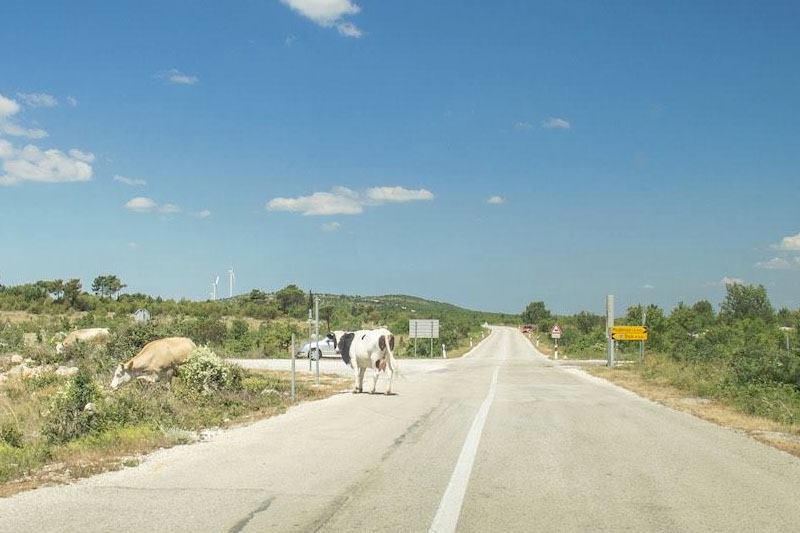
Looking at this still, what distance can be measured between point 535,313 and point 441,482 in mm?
183491

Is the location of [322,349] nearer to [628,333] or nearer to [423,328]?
[423,328]

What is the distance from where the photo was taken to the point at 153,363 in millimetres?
18328

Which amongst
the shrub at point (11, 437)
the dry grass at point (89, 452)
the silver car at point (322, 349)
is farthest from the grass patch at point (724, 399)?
the silver car at point (322, 349)

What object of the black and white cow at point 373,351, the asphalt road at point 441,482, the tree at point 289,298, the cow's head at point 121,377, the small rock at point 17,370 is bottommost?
the asphalt road at point 441,482

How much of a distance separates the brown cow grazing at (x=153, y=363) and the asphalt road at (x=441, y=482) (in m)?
5.54

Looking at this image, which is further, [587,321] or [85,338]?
[587,321]

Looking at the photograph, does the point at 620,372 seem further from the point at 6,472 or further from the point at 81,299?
the point at 81,299

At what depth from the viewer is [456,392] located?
2131 cm

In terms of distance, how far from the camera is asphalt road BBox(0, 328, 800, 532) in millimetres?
6738

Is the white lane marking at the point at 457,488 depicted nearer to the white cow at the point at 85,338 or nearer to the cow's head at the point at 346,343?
the cow's head at the point at 346,343

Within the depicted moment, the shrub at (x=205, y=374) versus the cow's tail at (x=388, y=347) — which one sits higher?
the cow's tail at (x=388, y=347)

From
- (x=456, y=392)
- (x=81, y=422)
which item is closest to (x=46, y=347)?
(x=456, y=392)

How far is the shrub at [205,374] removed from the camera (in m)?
17.3

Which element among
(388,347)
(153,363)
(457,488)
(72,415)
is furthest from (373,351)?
(457,488)
